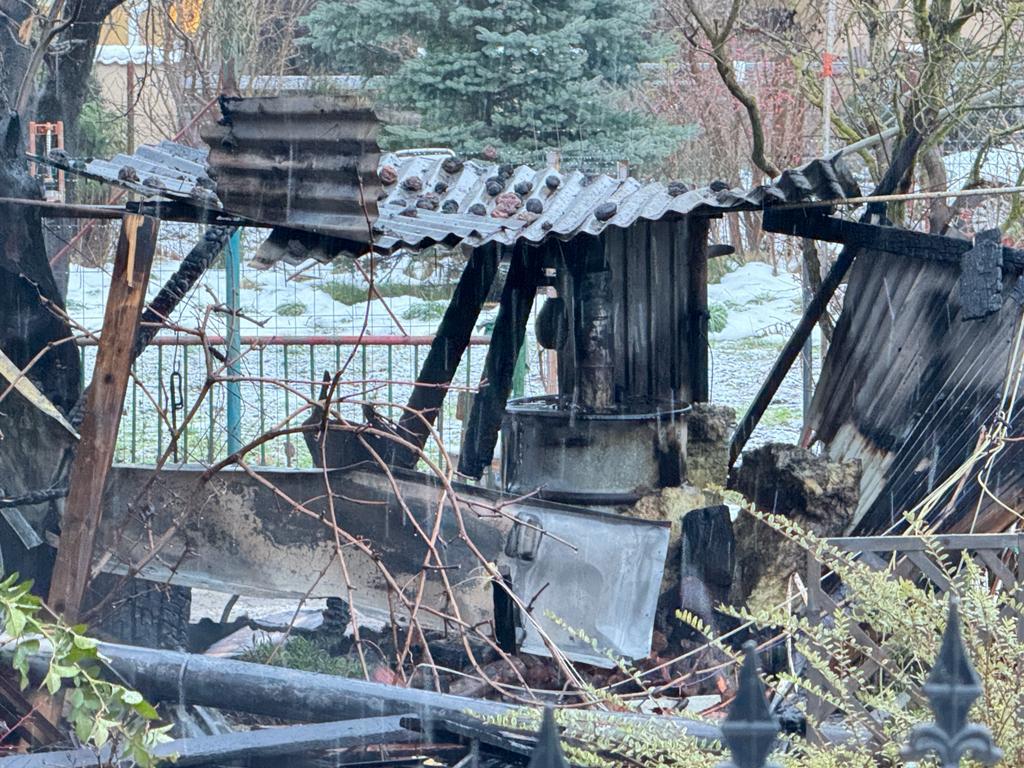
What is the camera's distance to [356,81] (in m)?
16.1

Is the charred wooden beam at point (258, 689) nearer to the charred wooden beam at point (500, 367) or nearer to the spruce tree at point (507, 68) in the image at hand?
the charred wooden beam at point (500, 367)

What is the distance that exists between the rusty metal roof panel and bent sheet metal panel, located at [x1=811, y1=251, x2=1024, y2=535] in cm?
267

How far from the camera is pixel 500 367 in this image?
21.6 ft

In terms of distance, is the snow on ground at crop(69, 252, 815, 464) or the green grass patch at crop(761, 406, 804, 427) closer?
the snow on ground at crop(69, 252, 815, 464)

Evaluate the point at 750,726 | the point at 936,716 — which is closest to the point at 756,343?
the point at 936,716

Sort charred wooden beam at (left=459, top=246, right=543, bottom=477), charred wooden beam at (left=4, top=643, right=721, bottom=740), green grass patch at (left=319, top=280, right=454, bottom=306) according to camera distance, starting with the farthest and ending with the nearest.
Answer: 1. green grass patch at (left=319, top=280, right=454, bottom=306)
2. charred wooden beam at (left=459, top=246, right=543, bottom=477)
3. charred wooden beam at (left=4, top=643, right=721, bottom=740)

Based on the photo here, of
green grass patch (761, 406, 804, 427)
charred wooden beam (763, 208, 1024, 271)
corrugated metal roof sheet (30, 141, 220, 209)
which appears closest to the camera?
corrugated metal roof sheet (30, 141, 220, 209)

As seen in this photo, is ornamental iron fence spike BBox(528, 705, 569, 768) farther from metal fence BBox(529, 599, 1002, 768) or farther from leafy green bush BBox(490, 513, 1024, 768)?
leafy green bush BBox(490, 513, 1024, 768)

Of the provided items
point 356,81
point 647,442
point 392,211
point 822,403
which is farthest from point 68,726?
point 356,81

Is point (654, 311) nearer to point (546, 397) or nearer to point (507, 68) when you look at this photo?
point (546, 397)

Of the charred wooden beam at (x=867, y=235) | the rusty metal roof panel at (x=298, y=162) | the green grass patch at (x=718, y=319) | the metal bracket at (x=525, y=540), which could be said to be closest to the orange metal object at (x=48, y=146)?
the rusty metal roof panel at (x=298, y=162)

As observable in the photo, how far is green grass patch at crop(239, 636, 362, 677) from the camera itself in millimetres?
5570

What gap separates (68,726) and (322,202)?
95.4 inches

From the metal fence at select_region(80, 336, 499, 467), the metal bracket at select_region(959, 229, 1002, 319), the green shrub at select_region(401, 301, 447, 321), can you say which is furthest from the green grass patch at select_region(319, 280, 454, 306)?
the metal bracket at select_region(959, 229, 1002, 319)
